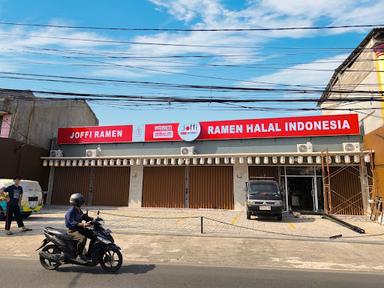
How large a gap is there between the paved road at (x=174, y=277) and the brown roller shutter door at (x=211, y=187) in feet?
41.0

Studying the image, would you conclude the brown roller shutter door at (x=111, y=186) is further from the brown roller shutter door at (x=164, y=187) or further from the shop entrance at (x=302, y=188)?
the shop entrance at (x=302, y=188)

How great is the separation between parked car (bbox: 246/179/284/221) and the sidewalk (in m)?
0.69

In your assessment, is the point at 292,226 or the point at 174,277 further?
the point at 292,226

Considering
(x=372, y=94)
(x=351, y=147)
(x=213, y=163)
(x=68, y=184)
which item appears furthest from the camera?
(x=68, y=184)

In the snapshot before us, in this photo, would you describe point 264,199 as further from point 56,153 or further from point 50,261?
point 56,153

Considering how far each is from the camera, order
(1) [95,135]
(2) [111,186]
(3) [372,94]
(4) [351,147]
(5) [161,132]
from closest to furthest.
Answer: (3) [372,94] < (4) [351,147] < (5) [161,132] < (2) [111,186] < (1) [95,135]

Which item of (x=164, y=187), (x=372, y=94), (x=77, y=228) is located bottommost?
(x=77, y=228)

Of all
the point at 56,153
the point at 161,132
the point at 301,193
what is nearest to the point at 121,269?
the point at 161,132

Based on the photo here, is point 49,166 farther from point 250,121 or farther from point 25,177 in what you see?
point 250,121

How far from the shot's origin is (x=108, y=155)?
20891 mm

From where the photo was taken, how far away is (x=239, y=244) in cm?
920

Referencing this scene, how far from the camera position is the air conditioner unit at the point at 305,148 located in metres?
17.6

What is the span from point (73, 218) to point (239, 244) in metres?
4.91

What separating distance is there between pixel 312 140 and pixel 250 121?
3.67 metres
